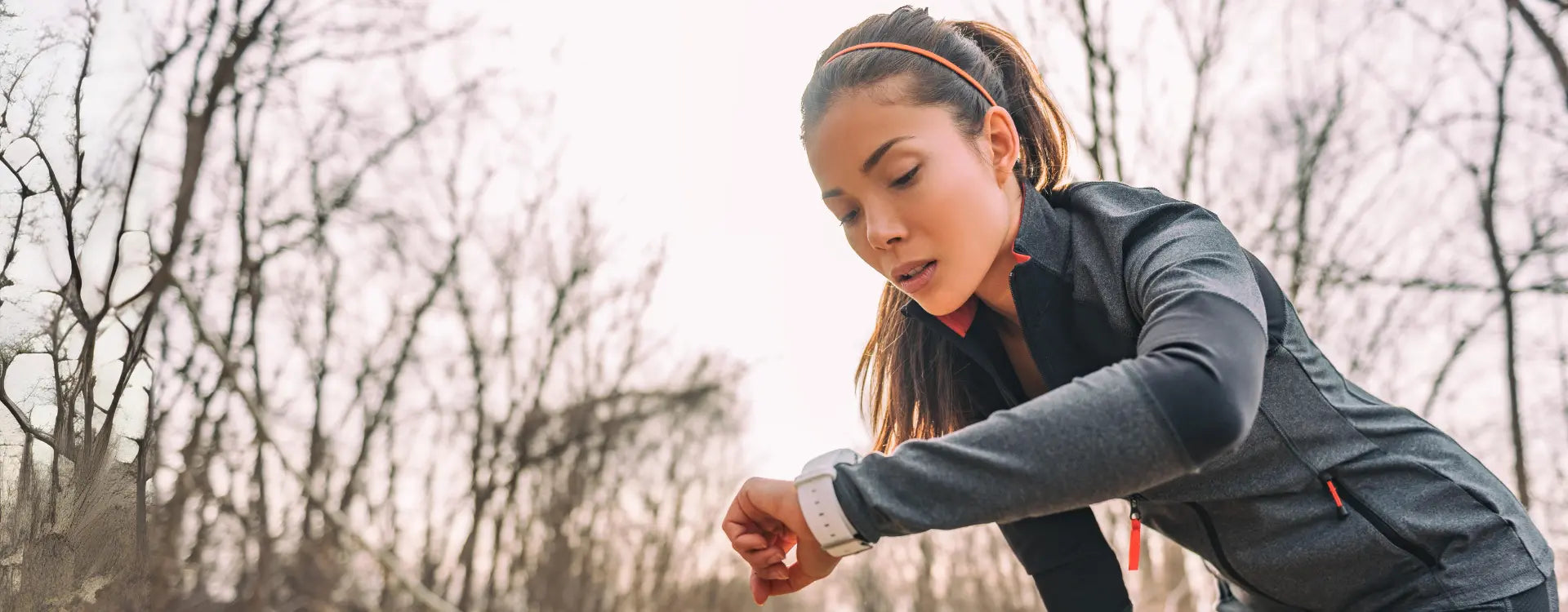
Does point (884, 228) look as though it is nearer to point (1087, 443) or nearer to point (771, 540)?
point (771, 540)

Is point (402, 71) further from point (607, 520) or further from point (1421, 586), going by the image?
point (1421, 586)

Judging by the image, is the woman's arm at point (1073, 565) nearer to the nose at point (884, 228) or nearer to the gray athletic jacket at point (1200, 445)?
the gray athletic jacket at point (1200, 445)

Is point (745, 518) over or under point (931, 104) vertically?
under

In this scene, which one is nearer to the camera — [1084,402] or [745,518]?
[1084,402]

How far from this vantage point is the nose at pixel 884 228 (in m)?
1.23

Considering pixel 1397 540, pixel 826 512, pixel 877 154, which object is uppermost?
pixel 877 154

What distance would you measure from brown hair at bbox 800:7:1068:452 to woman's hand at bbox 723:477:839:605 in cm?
49

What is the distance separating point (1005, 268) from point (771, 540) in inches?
19.3

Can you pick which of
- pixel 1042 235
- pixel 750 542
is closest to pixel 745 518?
pixel 750 542

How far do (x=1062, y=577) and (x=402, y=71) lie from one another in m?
2.57

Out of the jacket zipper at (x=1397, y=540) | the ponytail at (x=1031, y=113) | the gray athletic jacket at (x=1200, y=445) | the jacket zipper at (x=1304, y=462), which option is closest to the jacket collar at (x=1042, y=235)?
the gray athletic jacket at (x=1200, y=445)

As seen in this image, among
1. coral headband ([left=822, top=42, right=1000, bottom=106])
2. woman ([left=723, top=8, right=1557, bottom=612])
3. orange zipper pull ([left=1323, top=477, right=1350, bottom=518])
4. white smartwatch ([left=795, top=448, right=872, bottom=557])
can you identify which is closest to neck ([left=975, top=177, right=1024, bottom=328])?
woman ([left=723, top=8, right=1557, bottom=612])

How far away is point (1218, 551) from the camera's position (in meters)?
1.32

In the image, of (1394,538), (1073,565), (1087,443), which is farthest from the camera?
(1073,565)
